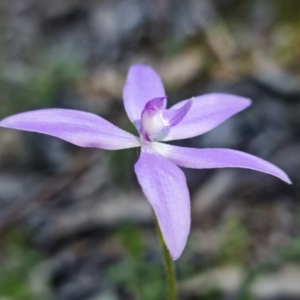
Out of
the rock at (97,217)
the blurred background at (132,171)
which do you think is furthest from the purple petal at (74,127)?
the rock at (97,217)

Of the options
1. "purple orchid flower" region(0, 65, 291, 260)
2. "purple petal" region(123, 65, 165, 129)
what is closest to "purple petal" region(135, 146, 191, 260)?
"purple orchid flower" region(0, 65, 291, 260)

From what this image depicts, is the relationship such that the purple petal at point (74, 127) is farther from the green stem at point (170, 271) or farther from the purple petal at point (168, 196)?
the green stem at point (170, 271)

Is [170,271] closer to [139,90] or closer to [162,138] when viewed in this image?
[162,138]

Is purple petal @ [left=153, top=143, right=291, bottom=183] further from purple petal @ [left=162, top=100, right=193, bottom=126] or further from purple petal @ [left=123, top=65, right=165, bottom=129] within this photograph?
purple petal @ [left=123, top=65, right=165, bottom=129]

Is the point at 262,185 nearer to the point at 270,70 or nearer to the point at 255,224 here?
the point at 255,224

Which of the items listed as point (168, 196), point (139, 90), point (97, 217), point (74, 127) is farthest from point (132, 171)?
point (168, 196)
